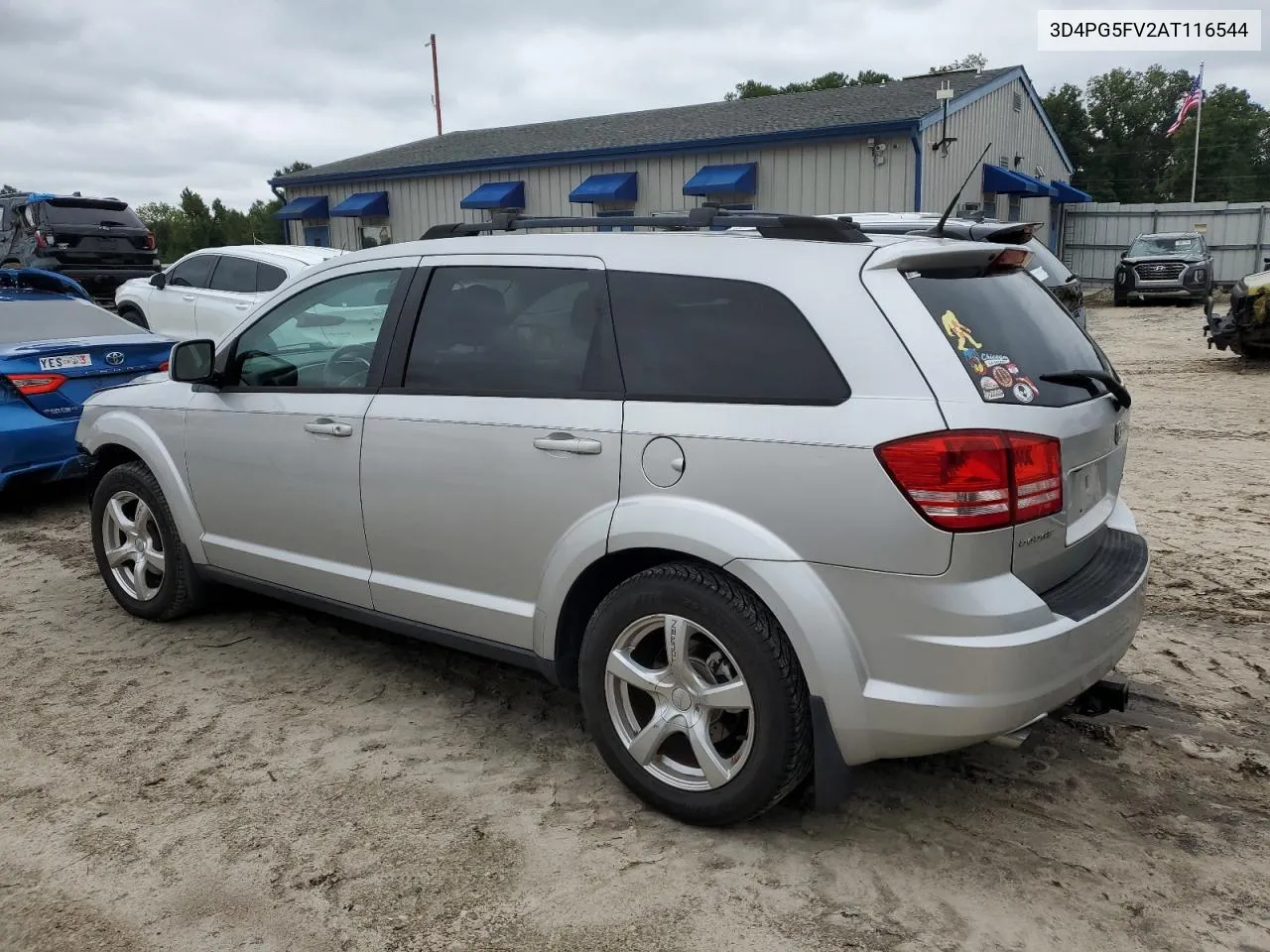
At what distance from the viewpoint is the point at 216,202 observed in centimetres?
4750

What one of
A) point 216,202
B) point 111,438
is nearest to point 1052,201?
point 111,438

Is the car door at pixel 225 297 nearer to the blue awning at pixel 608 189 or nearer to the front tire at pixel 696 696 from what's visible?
the front tire at pixel 696 696

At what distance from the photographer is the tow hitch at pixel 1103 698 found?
3115 mm

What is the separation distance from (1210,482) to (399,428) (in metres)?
5.90

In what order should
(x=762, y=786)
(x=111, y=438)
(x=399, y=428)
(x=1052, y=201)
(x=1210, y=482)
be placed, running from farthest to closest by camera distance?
(x=1052, y=201) → (x=1210, y=482) → (x=111, y=438) → (x=399, y=428) → (x=762, y=786)

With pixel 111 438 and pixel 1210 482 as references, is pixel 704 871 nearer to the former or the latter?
pixel 111 438

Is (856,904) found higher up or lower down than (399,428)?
lower down

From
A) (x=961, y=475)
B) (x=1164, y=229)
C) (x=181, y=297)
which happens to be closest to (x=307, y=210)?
(x=181, y=297)

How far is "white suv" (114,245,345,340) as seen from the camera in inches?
418

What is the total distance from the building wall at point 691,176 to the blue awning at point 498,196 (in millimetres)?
174

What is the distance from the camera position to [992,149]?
23062 mm

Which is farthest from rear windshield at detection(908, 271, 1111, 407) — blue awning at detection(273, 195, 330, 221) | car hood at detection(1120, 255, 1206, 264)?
blue awning at detection(273, 195, 330, 221)

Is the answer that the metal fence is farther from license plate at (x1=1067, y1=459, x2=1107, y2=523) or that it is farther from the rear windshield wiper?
license plate at (x1=1067, y1=459, x2=1107, y2=523)

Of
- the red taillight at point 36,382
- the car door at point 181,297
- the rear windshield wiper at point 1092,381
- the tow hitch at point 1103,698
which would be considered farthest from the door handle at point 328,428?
the car door at point 181,297
